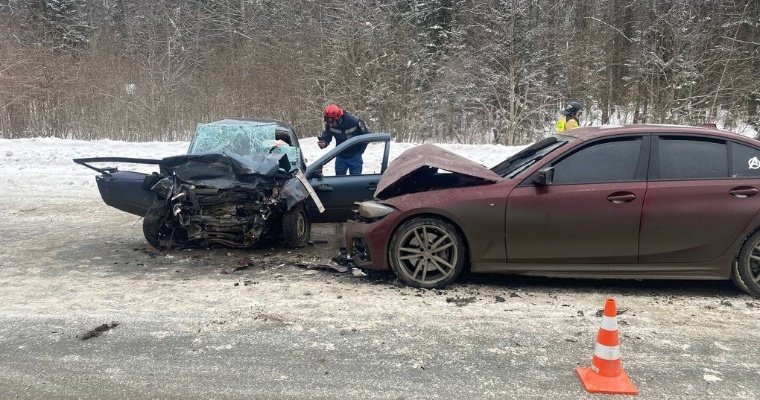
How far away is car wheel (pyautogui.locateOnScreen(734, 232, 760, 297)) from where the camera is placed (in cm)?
477

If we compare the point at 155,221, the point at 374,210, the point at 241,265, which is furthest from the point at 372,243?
the point at 155,221

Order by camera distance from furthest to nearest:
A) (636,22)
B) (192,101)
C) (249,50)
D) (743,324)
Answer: (636,22)
(249,50)
(192,101)
(743,324)

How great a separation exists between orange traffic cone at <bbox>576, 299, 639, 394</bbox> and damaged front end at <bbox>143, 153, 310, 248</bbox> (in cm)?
379

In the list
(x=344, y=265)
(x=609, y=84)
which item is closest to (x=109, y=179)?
(x=344, y=265)

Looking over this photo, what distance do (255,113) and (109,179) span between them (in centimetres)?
1686

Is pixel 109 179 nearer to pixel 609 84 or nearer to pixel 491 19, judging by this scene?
pixel 491 19

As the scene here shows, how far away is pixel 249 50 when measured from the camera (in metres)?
23.6

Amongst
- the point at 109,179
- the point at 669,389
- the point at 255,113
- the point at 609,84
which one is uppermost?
the point at 609,84

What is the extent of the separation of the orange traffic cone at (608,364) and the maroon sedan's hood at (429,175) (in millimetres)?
2009

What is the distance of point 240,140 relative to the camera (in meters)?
7.82

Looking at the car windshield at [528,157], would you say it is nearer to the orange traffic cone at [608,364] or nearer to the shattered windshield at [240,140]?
the orange traffic cone at [608,364]

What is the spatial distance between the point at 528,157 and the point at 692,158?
4.78ft

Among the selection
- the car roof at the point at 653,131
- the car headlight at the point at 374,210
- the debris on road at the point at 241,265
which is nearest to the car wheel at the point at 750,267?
the car roof at the point at 653,131

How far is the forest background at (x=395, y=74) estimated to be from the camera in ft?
70.9
